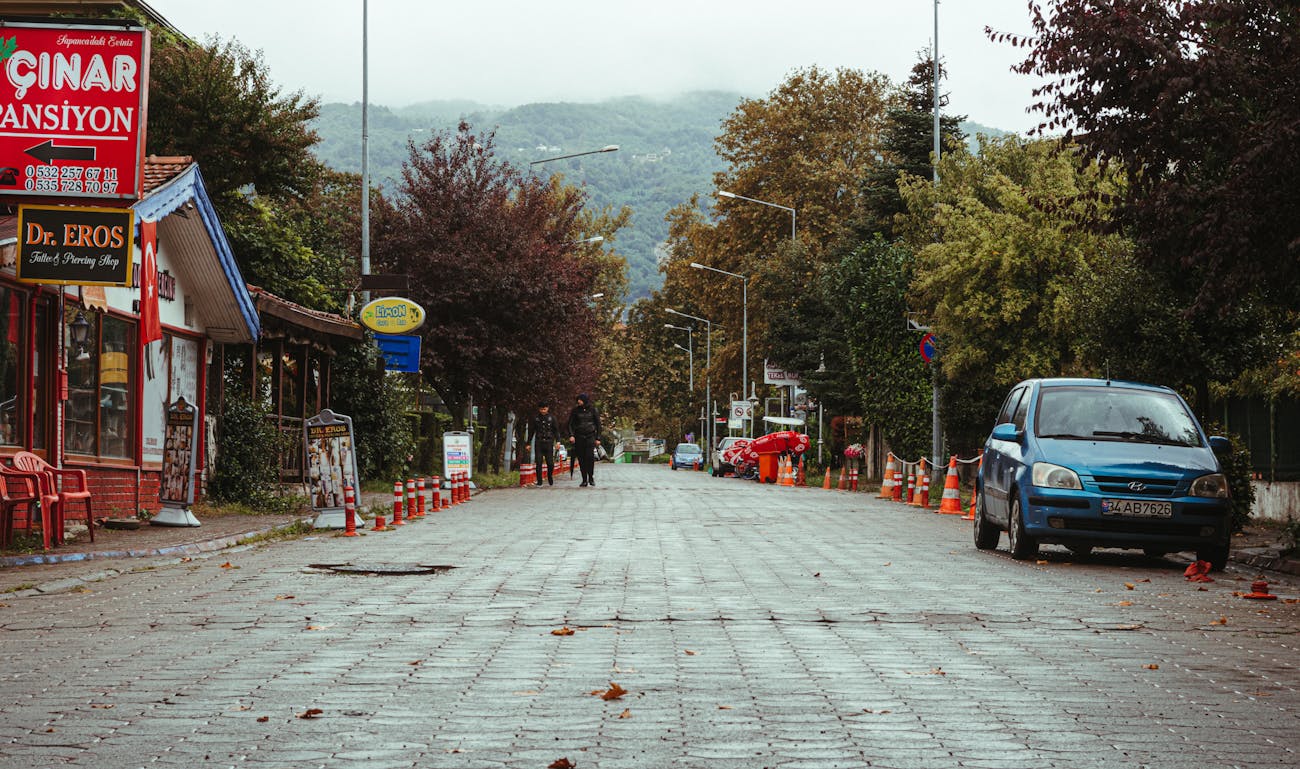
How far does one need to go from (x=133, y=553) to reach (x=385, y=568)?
344 centimetres

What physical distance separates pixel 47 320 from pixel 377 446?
1708 cm

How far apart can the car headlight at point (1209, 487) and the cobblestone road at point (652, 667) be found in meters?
0.75

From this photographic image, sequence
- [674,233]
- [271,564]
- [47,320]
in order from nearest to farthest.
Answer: [271,564], [47,320], [674,233]

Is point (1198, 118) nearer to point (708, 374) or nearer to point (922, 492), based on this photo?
point (922, 492)

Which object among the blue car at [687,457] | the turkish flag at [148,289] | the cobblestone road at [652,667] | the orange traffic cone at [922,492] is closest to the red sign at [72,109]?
the turkish flag at [148,289]

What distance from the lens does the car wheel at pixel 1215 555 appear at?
14797mm

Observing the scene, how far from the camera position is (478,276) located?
39.3 meters

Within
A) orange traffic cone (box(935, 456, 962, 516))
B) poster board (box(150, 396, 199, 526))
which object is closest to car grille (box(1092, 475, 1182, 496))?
poster board (box(150, 396, 199, 526))

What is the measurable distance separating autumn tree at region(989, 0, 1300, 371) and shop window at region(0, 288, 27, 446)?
10550mm

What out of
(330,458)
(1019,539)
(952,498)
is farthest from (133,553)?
(952,498)

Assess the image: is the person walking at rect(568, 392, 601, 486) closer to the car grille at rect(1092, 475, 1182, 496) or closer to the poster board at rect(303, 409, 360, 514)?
the poster board at rect(303, 409, 360, 514)

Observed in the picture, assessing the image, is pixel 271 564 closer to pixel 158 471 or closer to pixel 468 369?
pixel 158 471

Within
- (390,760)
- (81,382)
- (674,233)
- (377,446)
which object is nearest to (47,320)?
(81,382)

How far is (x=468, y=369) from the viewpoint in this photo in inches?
1564
